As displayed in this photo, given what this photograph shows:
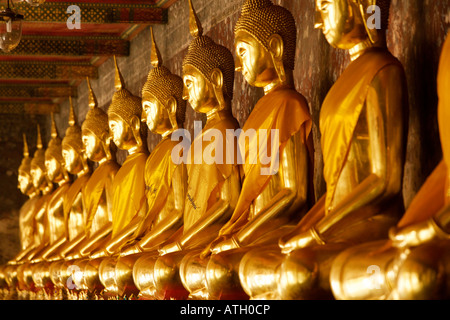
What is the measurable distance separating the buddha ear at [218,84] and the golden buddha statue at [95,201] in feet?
6.13

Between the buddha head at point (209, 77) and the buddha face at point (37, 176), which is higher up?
the buddha face at point (37, 176)

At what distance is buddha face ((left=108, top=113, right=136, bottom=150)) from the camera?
259 inches

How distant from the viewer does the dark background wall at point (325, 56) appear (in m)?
3.80

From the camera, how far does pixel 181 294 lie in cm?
485

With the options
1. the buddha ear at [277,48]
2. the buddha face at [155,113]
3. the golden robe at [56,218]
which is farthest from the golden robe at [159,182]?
the golden robe at [56,218]

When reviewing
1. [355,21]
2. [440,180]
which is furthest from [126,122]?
[440,180]

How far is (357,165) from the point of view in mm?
3693

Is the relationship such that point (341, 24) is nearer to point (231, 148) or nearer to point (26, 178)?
point (231, 148)

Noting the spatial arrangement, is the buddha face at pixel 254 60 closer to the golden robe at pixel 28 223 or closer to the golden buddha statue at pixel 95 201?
the golden buddha statue at pixel 95 201

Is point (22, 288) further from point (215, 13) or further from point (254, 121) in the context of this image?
point (254, 121)

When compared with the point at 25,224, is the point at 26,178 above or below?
above

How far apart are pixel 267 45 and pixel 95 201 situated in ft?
9.98

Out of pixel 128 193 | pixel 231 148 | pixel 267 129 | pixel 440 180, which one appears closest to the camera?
pixel 440 180
